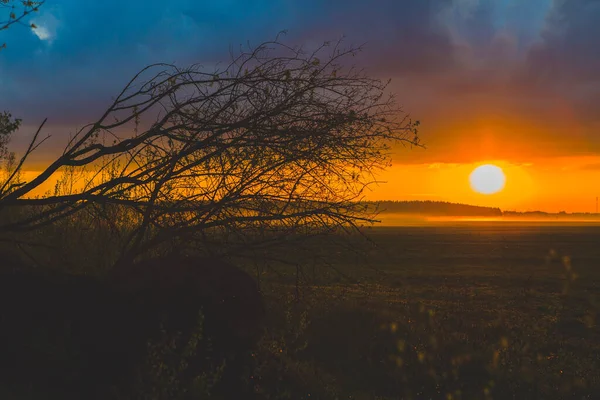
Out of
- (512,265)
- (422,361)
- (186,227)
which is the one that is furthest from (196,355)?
(512,265)

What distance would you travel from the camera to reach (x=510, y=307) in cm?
1705

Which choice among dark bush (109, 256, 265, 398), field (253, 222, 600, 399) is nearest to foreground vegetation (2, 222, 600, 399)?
field (253, 222, 600, 399)

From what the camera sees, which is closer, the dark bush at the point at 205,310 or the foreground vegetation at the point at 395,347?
the dark bush at the point at 205,310

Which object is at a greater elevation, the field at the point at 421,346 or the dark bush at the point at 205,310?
the dark bush at the point at 205,310

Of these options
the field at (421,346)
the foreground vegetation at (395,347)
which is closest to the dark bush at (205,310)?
the foreground vegetation at (395,347)

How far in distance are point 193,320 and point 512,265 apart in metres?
31.4

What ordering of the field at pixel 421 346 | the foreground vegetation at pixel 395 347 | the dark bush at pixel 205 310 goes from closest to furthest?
1. the dark bush at pixel 205 310
2. the foreground vegetation at pixel 395 347
3. the field at pixel 421 346

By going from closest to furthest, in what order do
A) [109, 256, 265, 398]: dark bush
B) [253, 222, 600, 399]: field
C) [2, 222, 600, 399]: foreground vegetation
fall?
[109, 256, 265, 398]: dark bush < [2, 222, 600, 399]: foreground vegetation < [253, 222, 600, 399]: field

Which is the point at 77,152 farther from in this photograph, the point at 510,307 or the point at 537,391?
the point at 510,307

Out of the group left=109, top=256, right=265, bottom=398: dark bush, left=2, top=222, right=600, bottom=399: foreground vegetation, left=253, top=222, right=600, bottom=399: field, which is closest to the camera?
left=109, top=256, right=265, bottom=398: dark bush

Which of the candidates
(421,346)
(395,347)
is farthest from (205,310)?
(421,346)

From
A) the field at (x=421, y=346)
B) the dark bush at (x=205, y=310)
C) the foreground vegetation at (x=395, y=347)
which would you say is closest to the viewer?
the dark bush at (x=205, y=310)

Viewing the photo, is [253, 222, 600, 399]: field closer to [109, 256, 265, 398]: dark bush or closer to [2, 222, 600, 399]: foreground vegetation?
[2, 222, 600, 399]: foreground vegetation

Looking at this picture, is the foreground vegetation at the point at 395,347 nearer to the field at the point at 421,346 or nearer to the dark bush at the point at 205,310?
the field at the point at 421,346
